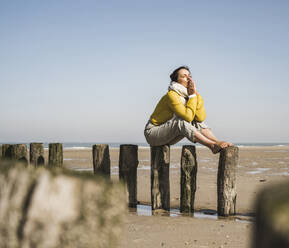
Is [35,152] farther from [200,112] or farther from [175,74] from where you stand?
[200,112]

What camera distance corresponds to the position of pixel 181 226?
4480 millimetres

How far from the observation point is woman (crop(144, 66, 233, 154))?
206 inches

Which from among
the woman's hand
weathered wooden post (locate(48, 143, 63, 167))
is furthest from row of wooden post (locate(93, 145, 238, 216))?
the woman's hand

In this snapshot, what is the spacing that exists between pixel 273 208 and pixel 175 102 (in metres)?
4.78

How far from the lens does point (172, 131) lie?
5.36 m

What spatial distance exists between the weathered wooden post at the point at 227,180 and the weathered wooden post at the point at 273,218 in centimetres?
439

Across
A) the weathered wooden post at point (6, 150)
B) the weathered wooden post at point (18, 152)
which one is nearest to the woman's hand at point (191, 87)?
the weathered wooden post at point (18, 152)

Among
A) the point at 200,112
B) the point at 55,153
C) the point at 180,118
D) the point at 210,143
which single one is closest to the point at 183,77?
the point at 200,112

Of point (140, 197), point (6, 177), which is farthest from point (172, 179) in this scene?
point (6, 177)

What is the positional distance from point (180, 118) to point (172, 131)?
24 cm

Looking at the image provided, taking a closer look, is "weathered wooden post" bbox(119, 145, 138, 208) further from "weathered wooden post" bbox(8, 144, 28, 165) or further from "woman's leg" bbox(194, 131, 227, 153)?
"weathered wooden post" bbox(8, 144, 28, 165)

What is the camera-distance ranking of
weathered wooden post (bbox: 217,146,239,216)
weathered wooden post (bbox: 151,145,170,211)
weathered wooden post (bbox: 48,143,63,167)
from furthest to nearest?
weathered wooden post (bbox: 48,143,63,167) → weathered wooden post (bbox: 151,145,170,211) → weathered wooden post (bbox: 217,146,239,216)

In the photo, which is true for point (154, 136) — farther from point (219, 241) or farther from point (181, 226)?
point (219, 241)

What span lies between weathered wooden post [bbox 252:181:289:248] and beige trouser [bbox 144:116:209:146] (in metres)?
4.46
